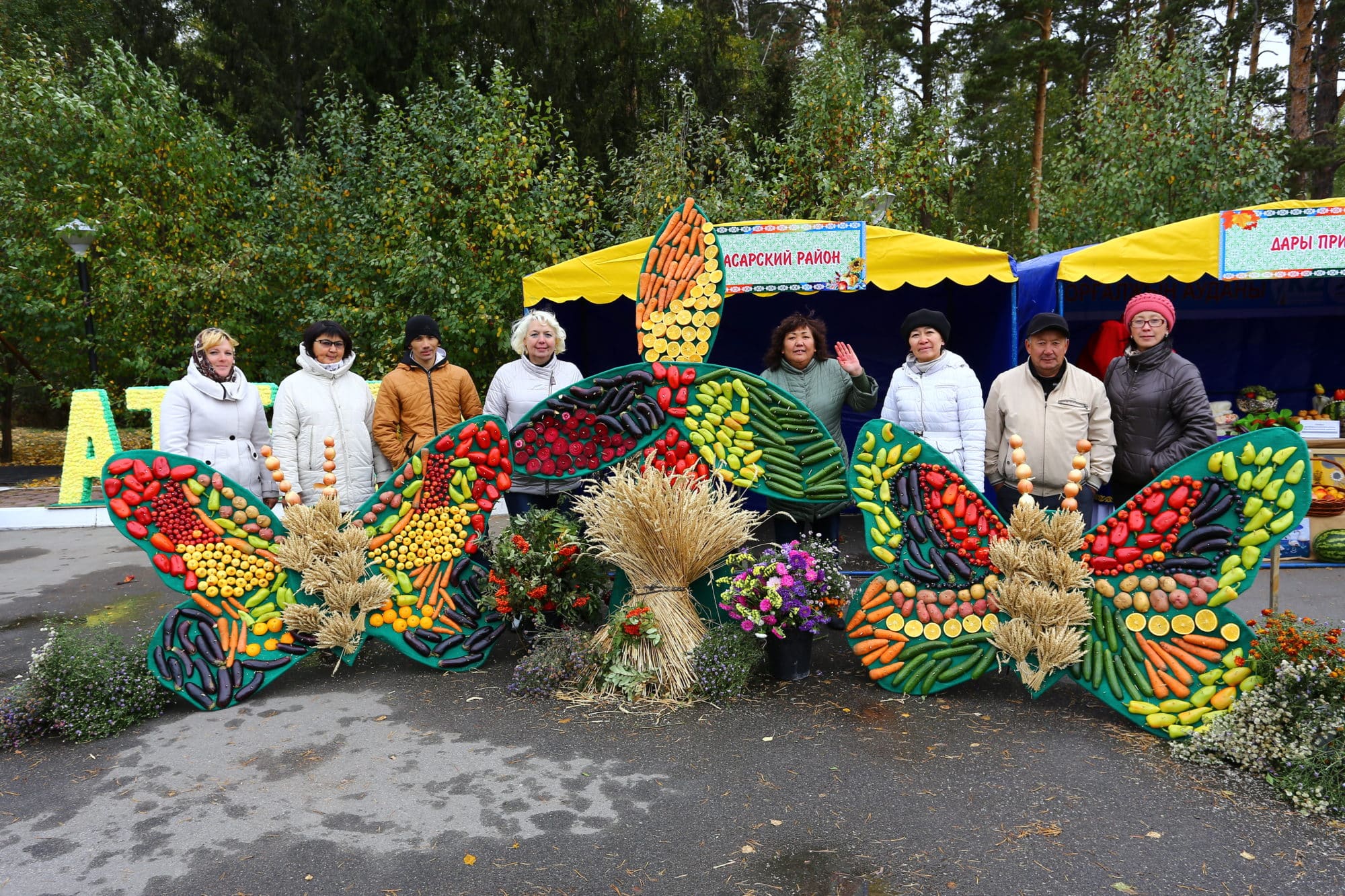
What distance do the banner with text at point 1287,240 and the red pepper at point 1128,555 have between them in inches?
124

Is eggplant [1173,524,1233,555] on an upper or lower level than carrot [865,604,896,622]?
upper

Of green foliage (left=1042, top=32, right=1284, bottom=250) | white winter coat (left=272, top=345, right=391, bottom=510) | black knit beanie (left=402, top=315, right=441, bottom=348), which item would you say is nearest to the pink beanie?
black knit beanie (left=402, top=315, right=441, bottom=348)

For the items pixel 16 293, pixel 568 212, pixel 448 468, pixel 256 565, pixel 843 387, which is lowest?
pixel 256 565

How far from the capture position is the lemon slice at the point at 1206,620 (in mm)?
2969

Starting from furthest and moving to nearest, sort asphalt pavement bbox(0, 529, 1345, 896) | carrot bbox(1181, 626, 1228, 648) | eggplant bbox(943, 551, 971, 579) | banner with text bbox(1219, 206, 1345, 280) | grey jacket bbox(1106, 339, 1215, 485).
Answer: banner with text bbox(1219, 206, 1345, 280) → grey jacket bbox(1106, 339, 1215, 485) → eggplant bbox(943, 551, 971, 579) → carrot bbox(1181, 626, 1228, 648) → asphalt pavement bbox(0, 529, 1345, 896)

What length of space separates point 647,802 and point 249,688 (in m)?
1.90

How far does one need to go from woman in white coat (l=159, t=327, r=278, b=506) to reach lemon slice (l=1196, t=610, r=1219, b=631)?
3989 mm

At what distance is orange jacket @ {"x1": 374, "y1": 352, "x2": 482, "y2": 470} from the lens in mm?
4125

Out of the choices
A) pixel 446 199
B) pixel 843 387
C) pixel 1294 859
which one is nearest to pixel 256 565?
pixel 843 387

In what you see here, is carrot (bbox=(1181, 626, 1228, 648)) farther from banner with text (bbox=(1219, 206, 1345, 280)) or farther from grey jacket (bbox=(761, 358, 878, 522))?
banner with text (bbox=(1219, 206, 1345, 280))

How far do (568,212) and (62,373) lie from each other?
880 centimetres

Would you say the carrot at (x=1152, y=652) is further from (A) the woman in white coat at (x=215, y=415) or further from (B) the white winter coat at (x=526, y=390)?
(A) the woman in white coat at (x=215, y=415)

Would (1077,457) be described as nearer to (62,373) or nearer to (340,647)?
(340,647)

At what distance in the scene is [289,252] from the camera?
35.0ft
